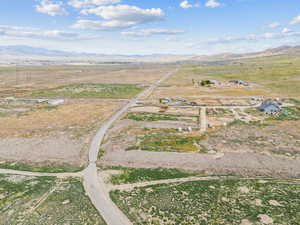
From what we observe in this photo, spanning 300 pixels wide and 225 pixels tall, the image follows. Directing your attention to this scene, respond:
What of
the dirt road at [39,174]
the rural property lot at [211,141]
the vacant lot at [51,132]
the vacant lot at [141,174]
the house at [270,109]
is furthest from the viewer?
the house at [270,109]

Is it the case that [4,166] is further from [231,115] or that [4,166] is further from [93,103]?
[231,115]

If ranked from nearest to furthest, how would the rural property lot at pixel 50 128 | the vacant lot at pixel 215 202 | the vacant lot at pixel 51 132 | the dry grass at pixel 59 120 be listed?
1. the vacant lot at pixel 215 202
2. the rural property lot at pixel 50 128
3. the vacant lot at pixel 51 132
4. the dry grass at pixel 59 120

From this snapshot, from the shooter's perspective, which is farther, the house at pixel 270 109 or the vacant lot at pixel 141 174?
the house at pixel 270 109

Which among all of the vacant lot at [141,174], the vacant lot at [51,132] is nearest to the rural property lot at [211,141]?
the vacant lot at [141,174]

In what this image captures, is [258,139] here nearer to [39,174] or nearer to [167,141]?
[167,141]

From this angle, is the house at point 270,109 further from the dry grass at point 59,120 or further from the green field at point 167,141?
the dry grass at point 59,120

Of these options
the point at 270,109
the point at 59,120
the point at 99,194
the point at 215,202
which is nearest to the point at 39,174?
the point at 99,194

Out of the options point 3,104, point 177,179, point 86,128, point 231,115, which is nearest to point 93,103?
point 86,128

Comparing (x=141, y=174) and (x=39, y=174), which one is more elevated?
(x=141, y=174)
